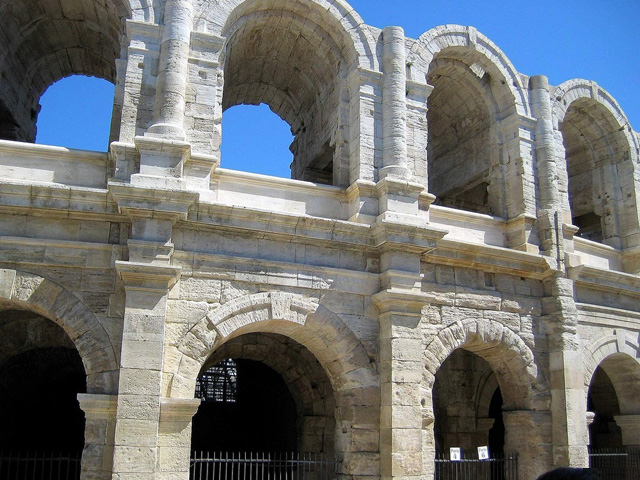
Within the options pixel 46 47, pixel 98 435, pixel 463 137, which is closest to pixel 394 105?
pixel 463 137

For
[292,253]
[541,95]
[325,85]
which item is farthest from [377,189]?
[541,95]

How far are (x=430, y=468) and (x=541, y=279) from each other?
3.28 m

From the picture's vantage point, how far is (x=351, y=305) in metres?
8.43

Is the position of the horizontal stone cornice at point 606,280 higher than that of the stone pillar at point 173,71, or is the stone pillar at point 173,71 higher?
the stone pillar at point 173,71

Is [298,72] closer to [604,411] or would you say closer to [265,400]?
[265,400]

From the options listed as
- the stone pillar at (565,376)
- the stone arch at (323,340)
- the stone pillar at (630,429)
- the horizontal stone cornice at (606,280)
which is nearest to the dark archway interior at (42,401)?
the stone arch at (323,340)

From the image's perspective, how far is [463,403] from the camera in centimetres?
1130

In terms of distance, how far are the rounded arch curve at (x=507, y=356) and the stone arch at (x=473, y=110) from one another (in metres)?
1.99

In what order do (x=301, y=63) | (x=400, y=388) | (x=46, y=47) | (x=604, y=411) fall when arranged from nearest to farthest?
(x=400, y=388)
(x=46, y=47)
(x=301, y=63)
(x=604, y=411)

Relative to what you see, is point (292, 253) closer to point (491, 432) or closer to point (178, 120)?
point (178, 120)

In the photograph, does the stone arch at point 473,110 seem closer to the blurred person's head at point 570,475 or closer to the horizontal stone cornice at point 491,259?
the horizontal stone cornice at point 491,259

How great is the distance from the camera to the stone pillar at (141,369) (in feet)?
22.6

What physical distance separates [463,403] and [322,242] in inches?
177

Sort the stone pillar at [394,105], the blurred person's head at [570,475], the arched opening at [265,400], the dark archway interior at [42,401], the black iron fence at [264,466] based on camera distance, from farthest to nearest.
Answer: the dark archway interior at [42,401] → the arched opening at [265,400] → the stone pillar at [394,105] → the black iron fence at [264,466] → the blurred person's head at [570,475]
